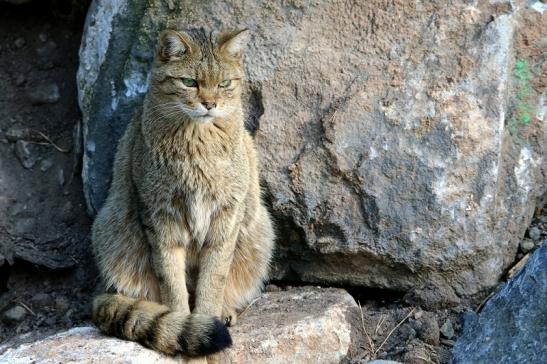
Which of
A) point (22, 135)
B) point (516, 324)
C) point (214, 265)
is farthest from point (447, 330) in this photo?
point (22, 135)

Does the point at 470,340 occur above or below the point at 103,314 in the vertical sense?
above

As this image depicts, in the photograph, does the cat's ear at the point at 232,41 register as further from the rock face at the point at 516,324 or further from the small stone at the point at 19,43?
the small stone at the point at 19,43

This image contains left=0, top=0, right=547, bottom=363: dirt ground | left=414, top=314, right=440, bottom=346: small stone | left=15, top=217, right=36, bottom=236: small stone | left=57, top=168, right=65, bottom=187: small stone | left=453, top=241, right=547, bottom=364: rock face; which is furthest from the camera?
left=57, top=168, right=65, bottom=187: small stone

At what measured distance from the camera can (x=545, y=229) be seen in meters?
5.18

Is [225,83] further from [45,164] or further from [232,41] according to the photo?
[45,164]

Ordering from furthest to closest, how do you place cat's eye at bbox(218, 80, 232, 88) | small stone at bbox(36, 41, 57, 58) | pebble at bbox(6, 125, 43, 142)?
1. small stone at bbox(36, 41, 57, 58)
2. pebble at bbox(6, 125, 43, 142)
3. cat's eye at bbox(218, 80, 232, 88)

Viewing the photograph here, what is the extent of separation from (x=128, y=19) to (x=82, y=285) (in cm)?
172

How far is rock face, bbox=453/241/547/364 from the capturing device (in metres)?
3.87

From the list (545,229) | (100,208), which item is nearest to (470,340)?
(545,229)

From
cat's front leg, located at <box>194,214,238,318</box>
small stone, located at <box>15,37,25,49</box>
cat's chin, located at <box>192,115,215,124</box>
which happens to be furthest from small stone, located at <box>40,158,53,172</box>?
cat's chin, located at <box>192,115,215,124</box>

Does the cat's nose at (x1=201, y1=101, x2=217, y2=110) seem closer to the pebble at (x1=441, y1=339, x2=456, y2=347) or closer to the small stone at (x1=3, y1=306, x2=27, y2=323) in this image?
the pebble at (x1=441, y1=339, x2=456, y2=347)

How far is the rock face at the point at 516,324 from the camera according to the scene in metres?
3.87

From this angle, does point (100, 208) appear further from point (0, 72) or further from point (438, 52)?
point (438, 52)

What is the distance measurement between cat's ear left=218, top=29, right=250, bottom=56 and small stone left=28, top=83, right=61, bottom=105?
194 cm
